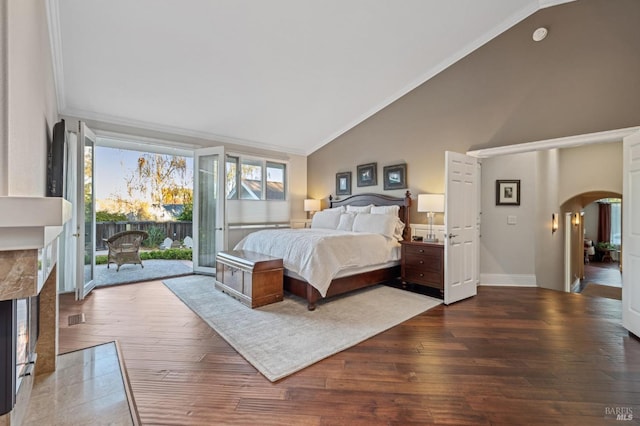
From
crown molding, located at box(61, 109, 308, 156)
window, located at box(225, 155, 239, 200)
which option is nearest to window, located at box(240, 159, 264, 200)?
window, located at box(225, 155, 239, 200)

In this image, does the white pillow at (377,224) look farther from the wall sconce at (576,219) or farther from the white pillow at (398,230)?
the wall sconce at (576,219)

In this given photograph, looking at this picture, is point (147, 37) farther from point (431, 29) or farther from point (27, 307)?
point (431, 29)

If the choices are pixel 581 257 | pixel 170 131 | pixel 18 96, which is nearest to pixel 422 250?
pixel 18 96

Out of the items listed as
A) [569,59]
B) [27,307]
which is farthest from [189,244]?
[569,59]

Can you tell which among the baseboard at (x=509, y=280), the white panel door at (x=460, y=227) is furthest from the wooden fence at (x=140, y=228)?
the baseboard at (x=509, y=280)

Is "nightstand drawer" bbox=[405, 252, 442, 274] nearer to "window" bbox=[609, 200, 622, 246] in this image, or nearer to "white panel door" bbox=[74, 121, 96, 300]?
"white panel door" bbox=[74, 121, 96, 300]

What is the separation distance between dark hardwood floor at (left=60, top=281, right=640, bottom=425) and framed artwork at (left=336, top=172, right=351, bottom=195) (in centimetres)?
346

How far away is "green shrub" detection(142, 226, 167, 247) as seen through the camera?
805cm

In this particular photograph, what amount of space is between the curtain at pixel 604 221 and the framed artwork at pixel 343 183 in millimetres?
9371

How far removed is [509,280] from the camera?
4.75 meters

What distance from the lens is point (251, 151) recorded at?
6188 mm

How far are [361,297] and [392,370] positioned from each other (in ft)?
5.82

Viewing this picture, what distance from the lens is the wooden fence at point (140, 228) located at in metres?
7.52

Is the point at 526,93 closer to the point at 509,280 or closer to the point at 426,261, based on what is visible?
the point at 426,261
